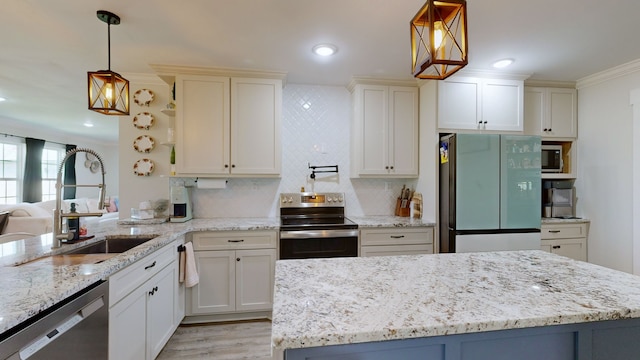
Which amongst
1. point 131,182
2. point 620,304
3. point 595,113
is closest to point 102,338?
point 131,182

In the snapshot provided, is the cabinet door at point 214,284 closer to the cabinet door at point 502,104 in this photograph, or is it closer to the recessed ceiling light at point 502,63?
the cabinet door at point 502,104

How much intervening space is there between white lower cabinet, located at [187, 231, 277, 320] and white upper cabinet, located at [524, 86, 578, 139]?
3002 mm

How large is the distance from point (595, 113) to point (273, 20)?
11.0 ft

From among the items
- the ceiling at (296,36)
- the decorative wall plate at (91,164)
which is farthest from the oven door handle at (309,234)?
the decorative wall plate at (91,164)

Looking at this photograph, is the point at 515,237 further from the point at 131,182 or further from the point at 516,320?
the point at 131,182

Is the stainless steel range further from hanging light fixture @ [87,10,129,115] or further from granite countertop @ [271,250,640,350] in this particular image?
hanging light fixture @ [87,10,129,115]

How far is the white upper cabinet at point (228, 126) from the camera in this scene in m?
2.75

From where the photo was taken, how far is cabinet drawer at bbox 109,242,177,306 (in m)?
1.49

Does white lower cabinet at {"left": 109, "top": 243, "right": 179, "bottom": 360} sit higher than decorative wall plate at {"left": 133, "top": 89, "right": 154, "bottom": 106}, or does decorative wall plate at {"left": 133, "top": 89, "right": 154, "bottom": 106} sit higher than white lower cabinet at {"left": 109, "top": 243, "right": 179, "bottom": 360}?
decorative wall plate at {"left": 133, "top": 89, "right": 154, "bottom": 106}

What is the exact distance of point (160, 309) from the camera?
A: 2059 mm

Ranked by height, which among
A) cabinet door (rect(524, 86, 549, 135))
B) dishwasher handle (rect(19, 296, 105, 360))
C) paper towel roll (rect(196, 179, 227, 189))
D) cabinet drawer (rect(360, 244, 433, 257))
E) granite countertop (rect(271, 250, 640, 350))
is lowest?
cabinet drawer (rect(360, 244, 433, 257))

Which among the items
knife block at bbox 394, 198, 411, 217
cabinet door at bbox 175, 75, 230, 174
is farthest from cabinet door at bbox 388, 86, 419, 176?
cabinet door at bbox 175, 75, 230, 174

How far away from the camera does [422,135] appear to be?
3.08 meters

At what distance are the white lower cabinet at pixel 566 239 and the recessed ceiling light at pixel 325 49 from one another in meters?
2.69
